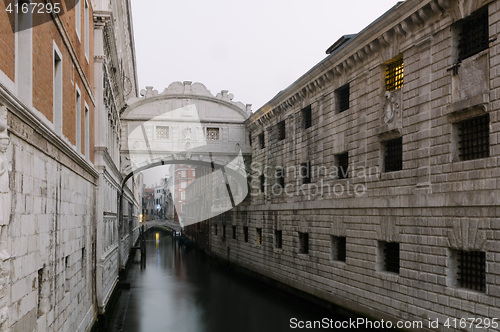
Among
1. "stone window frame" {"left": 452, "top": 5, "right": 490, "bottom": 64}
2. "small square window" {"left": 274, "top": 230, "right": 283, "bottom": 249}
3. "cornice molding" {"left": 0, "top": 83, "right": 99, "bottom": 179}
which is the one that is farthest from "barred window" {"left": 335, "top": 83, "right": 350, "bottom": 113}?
"cornice molding" {"left": 0, "top": 83, "right": 99, "bottom": 179}

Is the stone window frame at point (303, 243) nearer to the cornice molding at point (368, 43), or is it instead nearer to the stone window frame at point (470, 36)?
the cornice molding at point (368, 43)

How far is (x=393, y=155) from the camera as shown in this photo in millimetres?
12711

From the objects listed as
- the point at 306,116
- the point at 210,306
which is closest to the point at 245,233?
the point at 210,306

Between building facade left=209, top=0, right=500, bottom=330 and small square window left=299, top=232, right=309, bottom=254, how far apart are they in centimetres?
7

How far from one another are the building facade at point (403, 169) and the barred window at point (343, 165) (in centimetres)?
6

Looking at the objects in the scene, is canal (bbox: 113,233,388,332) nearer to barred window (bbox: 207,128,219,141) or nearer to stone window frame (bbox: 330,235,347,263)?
stone window frame (bbox: 330,235,347,263)

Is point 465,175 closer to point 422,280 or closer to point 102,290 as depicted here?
point 422,280

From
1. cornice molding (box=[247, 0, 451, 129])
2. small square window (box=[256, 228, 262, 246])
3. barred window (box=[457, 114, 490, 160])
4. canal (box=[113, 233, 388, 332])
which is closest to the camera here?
barred window (box=[457, 114, 490, 160])

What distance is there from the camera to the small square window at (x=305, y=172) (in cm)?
1783

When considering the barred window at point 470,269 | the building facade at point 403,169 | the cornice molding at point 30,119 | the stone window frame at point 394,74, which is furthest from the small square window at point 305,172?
the cornice molding at point 30,119

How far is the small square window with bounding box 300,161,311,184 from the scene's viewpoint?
17.8m

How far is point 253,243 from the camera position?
953 inches

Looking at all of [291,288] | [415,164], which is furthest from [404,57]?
[291,288]

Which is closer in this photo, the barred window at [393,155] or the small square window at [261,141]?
the barred window at [393,155]
